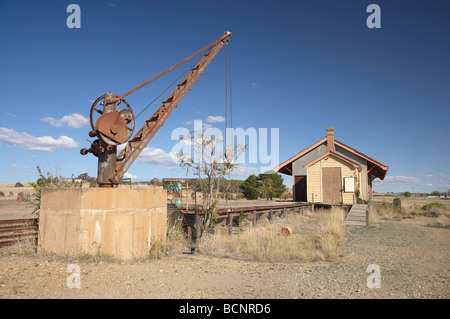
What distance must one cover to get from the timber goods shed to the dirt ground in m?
14.9

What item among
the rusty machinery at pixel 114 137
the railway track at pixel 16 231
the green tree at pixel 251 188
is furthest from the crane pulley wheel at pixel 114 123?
the green tree at pixel 251 188

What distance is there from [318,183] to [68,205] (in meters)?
19.8

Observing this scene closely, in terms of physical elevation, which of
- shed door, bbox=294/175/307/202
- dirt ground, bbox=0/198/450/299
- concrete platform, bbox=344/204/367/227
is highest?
shed door, bbox=294/175/307/202

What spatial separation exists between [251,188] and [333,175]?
68.7 feet

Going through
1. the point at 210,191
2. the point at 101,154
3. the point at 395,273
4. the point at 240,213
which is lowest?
the point at 395,273

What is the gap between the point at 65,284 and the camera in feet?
16.7

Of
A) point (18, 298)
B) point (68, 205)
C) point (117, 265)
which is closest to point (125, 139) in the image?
point (68, 205)

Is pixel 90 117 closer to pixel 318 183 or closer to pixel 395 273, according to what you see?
pixel 395 273

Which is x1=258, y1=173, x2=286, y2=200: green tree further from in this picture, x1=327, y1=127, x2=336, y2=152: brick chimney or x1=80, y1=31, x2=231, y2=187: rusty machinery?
x1=80, y1=31, x2=231, y2=187: rusty machinery

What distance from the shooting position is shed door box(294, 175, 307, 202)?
26016 mm

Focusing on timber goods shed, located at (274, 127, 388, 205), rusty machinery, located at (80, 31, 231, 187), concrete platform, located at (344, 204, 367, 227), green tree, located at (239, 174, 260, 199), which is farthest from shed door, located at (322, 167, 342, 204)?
green tree, located at (239, 174, 260, 199)

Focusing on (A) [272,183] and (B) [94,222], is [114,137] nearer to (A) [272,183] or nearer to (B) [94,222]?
(B) [94,222]

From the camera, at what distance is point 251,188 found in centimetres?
4331

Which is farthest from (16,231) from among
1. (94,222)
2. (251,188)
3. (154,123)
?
(251,188)
